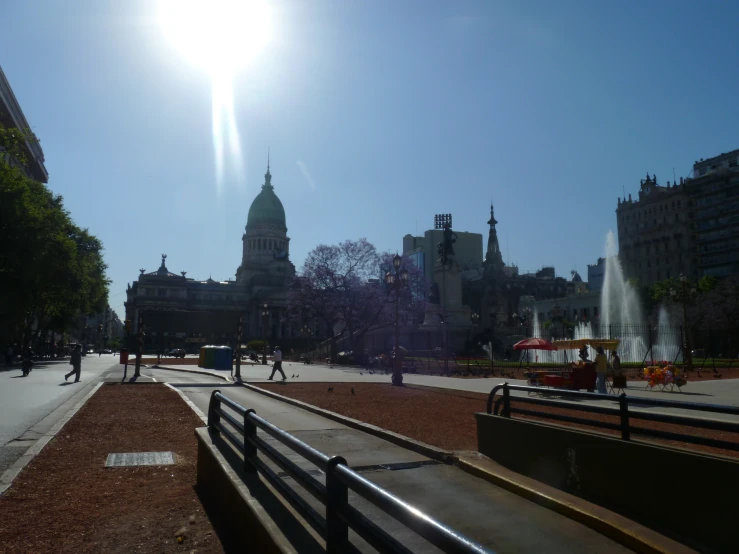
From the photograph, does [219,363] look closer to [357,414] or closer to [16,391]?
[16,391]

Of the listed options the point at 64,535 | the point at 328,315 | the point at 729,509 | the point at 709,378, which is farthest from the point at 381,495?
the point at 328,315

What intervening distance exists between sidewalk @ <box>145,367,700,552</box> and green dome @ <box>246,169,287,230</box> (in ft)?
432

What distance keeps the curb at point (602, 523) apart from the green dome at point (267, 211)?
13421 cm

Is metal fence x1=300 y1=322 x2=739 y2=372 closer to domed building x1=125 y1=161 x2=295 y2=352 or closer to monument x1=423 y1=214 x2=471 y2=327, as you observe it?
monument x1=423 y1=214 x2=471 y2=327

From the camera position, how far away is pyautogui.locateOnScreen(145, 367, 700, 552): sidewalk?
14.8 feet

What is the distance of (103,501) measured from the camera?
677 centimetres

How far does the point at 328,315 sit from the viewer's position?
2376 inches

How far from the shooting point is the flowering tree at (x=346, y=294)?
59281 millimetres

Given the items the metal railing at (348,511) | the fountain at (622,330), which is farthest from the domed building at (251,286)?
the metal railing at (348,511)

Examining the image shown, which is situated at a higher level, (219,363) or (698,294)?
(698,294)

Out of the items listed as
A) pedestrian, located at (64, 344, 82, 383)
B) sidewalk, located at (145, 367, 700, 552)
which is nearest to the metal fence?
pedestrian, located at (64, 344, 82, 383)

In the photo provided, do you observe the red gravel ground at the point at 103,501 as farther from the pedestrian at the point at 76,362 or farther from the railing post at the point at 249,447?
the pedestrian at the point at 76,362

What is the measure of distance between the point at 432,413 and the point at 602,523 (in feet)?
32.7

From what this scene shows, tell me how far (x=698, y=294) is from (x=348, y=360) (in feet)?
132
